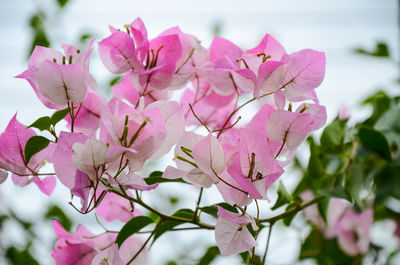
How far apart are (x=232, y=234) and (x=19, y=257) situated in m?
0.67

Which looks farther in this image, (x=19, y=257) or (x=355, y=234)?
(x=19, y=257)

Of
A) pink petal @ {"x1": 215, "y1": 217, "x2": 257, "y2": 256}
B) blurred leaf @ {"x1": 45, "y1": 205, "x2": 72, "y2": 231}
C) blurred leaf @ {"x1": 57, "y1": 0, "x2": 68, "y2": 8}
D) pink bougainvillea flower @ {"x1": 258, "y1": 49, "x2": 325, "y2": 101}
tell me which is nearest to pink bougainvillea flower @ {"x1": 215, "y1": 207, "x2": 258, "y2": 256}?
pink petal @ {"x1": 215, "y1": 217, "x2": 257, "y2": 256}

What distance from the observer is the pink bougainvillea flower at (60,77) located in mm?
322

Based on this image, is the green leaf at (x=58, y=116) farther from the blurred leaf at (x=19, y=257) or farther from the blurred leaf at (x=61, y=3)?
the blurred leaf at (x=61, y=3)

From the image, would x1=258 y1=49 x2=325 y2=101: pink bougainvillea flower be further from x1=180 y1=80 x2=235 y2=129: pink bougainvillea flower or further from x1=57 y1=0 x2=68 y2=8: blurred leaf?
x1=57 y1=0 x2=68 y2=8: blurred leaf

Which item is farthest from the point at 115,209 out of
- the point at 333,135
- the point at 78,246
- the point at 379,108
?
the point at 379,108

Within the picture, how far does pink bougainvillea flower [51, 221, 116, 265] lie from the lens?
1.24 feet

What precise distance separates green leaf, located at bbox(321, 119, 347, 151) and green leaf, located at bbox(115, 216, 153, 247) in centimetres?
24

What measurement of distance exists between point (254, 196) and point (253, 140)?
42 mm

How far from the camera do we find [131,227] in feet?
1.18

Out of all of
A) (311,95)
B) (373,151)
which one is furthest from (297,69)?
(373,151)

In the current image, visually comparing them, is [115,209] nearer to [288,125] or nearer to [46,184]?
[46,184]

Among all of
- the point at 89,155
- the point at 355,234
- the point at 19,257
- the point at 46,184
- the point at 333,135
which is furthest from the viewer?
the point at 19,257

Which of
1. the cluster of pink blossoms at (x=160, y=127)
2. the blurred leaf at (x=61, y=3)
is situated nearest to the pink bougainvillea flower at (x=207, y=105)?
the cluster of pink blossoms at (x=160, y=127)
